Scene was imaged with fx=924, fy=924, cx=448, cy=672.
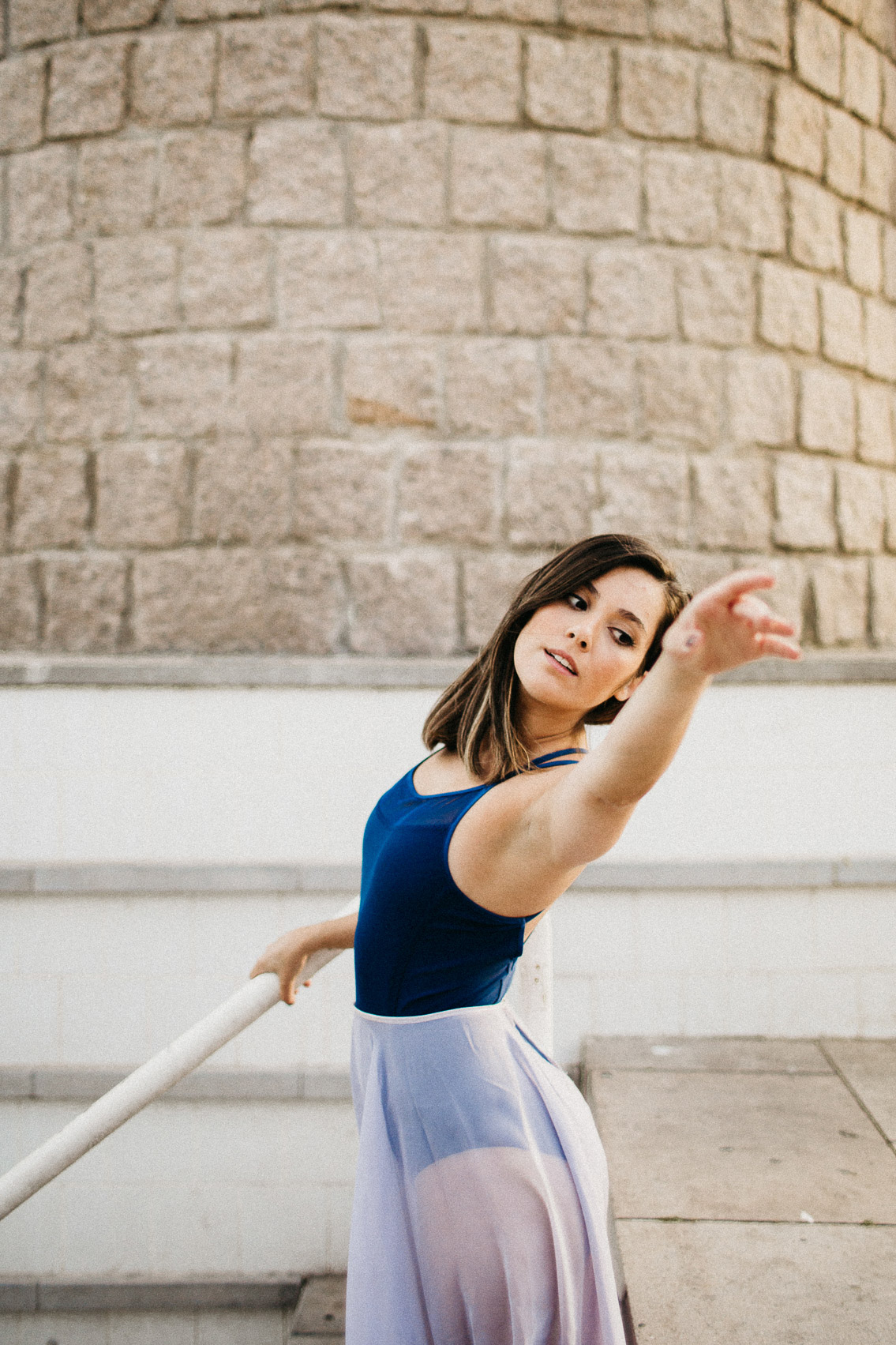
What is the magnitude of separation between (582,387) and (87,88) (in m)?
2.11

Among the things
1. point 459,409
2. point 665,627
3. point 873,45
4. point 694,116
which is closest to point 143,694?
point 459,409

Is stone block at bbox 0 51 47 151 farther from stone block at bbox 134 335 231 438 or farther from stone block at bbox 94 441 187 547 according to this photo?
stone block at bbox 94 441 187 547

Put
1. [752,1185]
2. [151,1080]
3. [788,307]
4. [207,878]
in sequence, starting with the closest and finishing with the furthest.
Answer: [151,1080] < [752,1185] < [207,878] < [788,307]

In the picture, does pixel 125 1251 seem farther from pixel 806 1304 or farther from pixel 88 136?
pixel 88 136

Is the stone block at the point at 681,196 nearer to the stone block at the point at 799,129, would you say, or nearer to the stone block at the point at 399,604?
the stone block at the point at 799,129

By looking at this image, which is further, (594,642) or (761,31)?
(761,31)

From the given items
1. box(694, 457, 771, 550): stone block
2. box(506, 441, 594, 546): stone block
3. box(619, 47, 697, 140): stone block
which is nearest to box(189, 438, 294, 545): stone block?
box(506, 441, 594, 546): stone block

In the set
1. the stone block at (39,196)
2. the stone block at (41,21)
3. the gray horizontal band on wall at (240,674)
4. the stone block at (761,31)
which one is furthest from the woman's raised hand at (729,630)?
the stone block at (41,21)

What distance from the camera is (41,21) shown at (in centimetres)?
341

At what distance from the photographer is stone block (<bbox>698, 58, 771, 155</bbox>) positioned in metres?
3.41

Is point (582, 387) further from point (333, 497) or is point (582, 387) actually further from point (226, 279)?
point (226, 279)

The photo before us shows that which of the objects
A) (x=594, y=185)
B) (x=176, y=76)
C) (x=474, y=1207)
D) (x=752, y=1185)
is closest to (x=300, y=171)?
(x=176, y=76)

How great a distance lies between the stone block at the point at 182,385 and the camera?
10.8 ft

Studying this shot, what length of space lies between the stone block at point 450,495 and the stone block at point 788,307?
3.99ft
